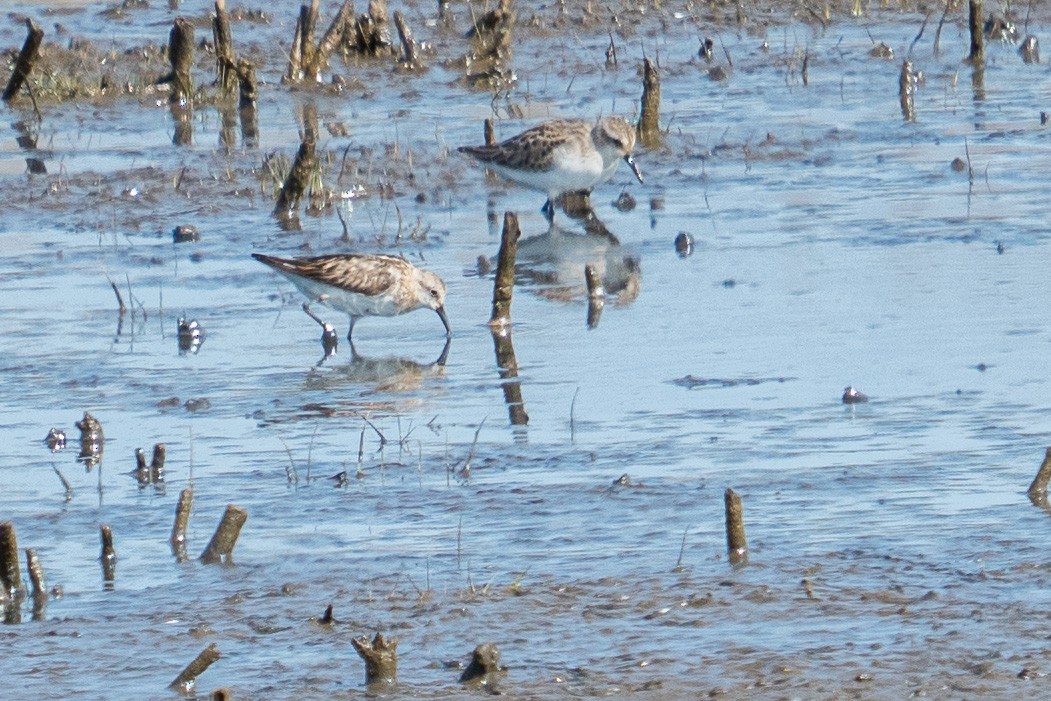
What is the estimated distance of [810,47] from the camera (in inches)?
811

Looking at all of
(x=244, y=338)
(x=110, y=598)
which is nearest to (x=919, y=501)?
(x=110, y=598)

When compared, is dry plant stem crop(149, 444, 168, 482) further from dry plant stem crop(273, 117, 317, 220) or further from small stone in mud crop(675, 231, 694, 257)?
dry plant stem crop(273, 117, 317, 220)

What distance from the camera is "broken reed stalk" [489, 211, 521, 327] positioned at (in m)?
11.2

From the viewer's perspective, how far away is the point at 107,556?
24.9ft

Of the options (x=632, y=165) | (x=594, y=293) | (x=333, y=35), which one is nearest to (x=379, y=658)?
(x=594, y=293)

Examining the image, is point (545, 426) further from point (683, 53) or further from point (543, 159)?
point (683, 53)

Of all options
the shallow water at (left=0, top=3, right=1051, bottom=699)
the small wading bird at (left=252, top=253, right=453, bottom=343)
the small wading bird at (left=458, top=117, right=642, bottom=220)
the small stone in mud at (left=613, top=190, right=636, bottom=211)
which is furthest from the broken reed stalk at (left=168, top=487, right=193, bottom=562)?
the small stone in mud at (left=613, top=190, right=636, bottom=211)

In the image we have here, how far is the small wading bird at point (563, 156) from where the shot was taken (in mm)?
14703

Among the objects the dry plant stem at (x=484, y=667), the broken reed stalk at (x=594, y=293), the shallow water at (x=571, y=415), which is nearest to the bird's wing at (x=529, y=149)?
the shallow water at (x=571, y=415)

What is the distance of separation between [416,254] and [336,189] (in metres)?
1.78

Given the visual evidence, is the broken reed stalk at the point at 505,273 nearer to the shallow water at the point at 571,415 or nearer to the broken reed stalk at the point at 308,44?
the shallow water at the point at 571,415

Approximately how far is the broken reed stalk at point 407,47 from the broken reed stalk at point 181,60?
211 centimetres

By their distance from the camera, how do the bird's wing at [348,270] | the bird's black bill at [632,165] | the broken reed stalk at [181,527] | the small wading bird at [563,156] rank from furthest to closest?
1. the bird's black bill at [632,165]
2. the small wading bird at [563,156]
3. the bird's wing at [348,270]
4. the broken reed stalk at [181,527]

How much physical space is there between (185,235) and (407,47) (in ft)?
21.3
